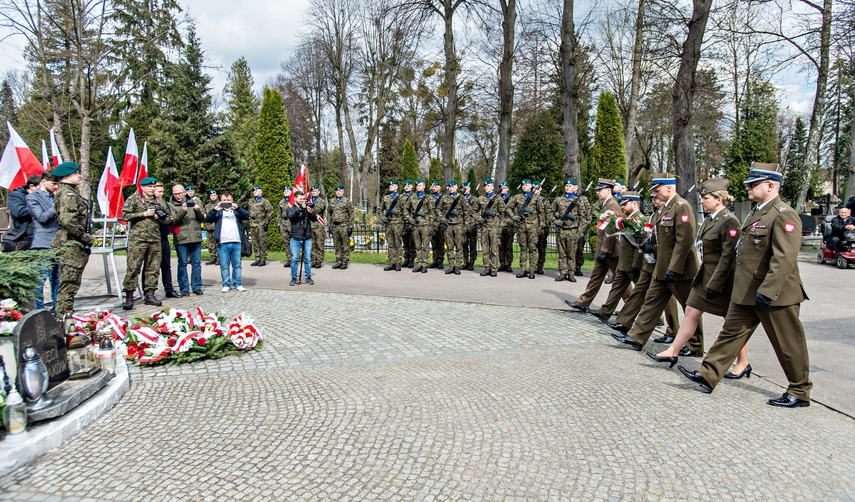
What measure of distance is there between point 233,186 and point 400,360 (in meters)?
22.9

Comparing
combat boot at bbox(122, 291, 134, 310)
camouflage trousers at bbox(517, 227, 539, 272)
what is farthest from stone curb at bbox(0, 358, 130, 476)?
camouflage trousers at bbox(517, 227, 539, 272)

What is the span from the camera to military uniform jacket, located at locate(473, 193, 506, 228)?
40.8 ft

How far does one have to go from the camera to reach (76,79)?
2639 centimetres

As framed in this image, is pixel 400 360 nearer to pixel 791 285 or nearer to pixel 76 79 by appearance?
pixel 791 285

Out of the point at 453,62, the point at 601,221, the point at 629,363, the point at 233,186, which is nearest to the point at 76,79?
the point at 233,186

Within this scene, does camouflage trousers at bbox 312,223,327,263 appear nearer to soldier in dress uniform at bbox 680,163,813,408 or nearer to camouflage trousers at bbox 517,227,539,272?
camouflage trousers at bbox 517,227,539,272

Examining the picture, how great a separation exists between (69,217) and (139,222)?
5.10 ft

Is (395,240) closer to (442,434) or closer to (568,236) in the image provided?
(568,236)

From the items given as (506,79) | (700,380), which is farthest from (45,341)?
(506,79)

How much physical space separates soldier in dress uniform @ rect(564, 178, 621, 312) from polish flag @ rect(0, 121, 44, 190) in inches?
360

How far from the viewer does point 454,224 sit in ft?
42.2

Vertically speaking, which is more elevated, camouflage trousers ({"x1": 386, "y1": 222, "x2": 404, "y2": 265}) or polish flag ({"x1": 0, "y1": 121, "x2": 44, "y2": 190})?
polish flag ({"x1": 0, "y1": 121, "x2": 44, "y2": 190})

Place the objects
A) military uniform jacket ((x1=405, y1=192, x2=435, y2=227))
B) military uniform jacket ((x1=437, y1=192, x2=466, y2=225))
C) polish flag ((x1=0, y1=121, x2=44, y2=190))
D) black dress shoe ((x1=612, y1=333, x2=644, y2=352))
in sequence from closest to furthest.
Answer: black dress shoe ((x1=612, y1=333, x2=644, y2=352))
polish flag ((x1=0, y1=121, x2=44, y2=190))
military uniform jacket ((x1=437, y1=192, x2=466, y2=225))
military uniform jacket ((x1=405, y1=192, x2=435, y2=227))

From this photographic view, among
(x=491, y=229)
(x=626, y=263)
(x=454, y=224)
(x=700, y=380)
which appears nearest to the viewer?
(x=700, y=380)
